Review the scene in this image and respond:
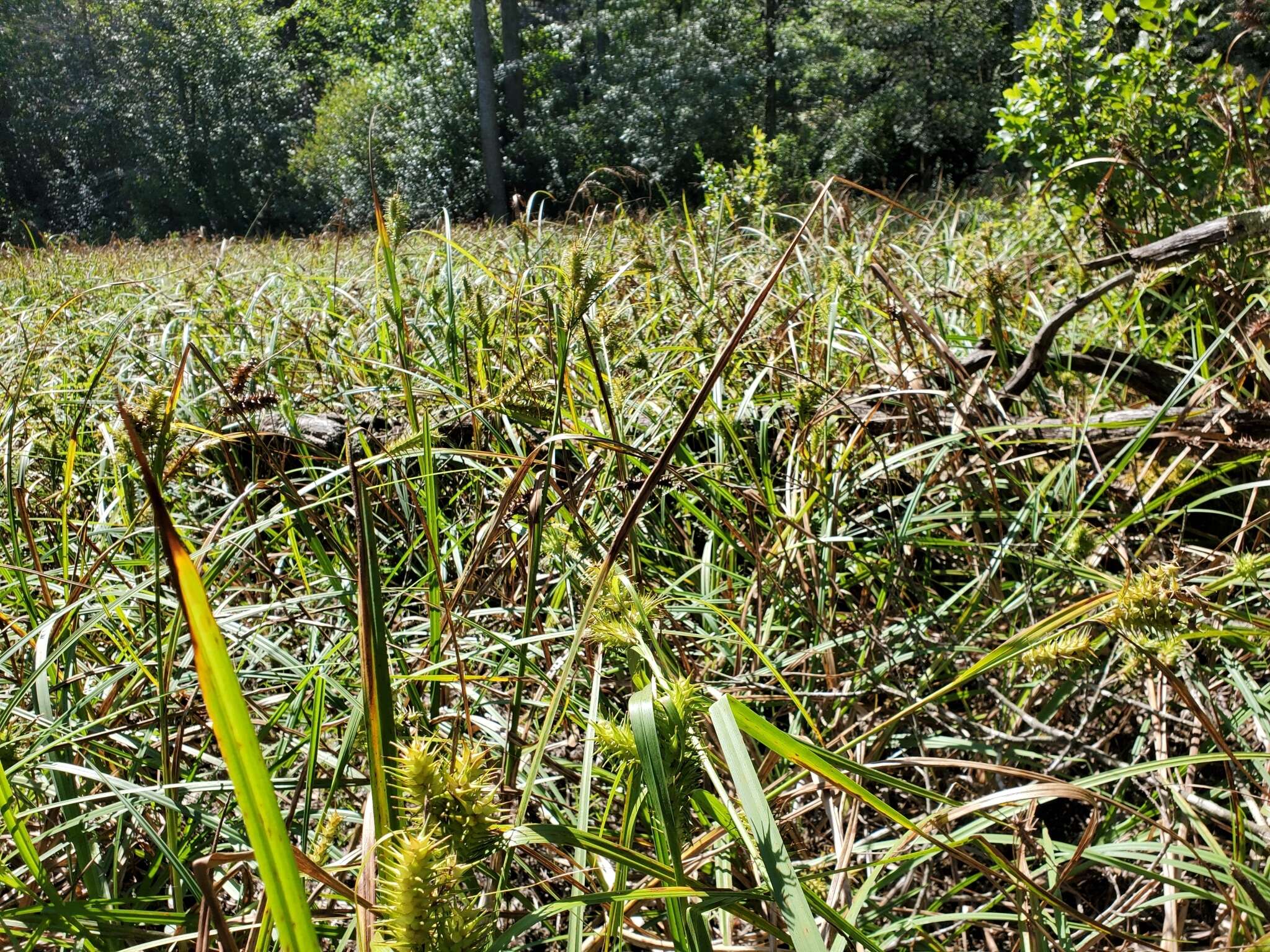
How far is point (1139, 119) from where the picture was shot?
2648mm

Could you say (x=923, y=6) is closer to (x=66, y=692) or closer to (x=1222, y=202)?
(x=1222, y=202)

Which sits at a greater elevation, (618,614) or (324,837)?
(618,614)

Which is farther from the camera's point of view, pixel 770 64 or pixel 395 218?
pixel 770 64

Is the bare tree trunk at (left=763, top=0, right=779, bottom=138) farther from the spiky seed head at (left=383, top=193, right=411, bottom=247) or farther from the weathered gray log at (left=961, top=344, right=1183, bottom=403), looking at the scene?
the spiky seed head at (left=383, top=193, right=411, bottom=247)

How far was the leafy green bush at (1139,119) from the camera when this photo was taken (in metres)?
2.40

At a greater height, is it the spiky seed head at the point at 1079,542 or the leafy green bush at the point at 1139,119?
the leafy green bush at the point at 1139,119

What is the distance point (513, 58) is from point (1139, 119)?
686 inches

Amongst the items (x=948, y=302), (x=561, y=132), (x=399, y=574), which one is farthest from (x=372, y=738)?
(x=561, y=132)

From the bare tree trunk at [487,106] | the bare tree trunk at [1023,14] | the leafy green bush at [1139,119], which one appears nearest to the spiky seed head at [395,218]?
the leafy green bush at [1139,119]

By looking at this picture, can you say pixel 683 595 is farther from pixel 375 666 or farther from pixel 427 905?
pixel 427 905

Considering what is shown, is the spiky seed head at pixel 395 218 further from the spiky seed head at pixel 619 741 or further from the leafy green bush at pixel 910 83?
the leafy green bush at pixel 910 83

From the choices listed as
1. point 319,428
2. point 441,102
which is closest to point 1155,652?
point 319,428

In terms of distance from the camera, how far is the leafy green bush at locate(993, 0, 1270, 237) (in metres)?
2.40

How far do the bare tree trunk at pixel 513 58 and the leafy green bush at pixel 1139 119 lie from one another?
53.2 feet
